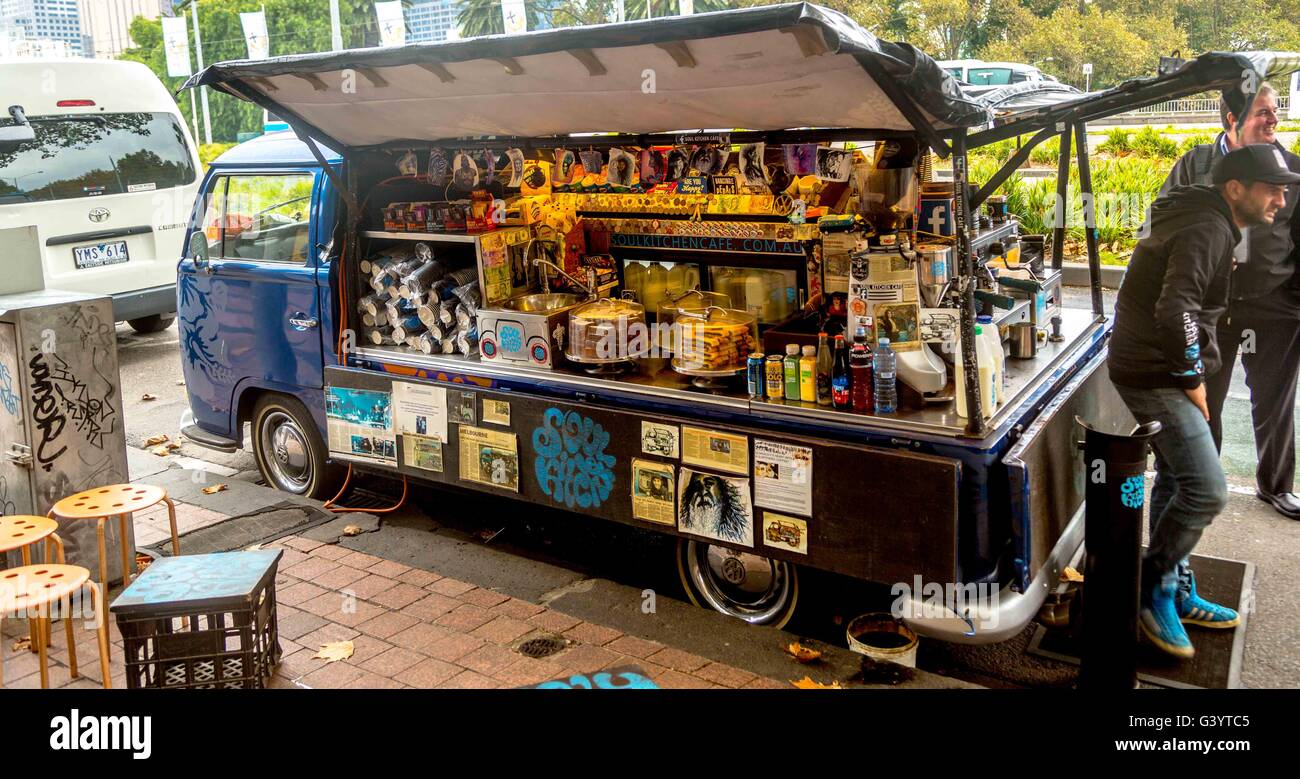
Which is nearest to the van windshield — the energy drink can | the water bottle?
the energy drink can

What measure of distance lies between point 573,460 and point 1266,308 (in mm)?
3767

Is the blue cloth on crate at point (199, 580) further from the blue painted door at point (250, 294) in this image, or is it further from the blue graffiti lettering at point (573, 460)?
the blue painted door at point (250, 294)

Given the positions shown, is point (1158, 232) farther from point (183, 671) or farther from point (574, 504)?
point (183, 671)

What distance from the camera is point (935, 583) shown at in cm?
399

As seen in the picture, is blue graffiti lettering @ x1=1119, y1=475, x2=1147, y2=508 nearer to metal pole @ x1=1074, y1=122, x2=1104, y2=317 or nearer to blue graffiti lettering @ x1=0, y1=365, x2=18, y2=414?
metal pole @ x1=1074, y1=122, x2=1104, y2=317

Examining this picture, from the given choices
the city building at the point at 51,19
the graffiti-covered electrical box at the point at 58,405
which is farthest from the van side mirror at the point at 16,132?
the city building at the point at 51,19

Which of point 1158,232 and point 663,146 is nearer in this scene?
point 1158,232

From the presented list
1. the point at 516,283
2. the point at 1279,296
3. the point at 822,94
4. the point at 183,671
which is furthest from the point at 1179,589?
the point at 183,671

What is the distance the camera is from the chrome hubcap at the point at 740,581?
4723 mm

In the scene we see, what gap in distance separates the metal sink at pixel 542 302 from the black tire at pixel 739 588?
1520 mm

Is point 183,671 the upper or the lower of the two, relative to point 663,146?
lower

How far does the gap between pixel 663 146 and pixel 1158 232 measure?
2373 millimetres

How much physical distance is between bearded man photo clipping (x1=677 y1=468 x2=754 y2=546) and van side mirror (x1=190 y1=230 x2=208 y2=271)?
12.5ft

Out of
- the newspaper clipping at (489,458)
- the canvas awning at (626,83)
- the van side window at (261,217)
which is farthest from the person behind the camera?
the van side window at (261,217)
